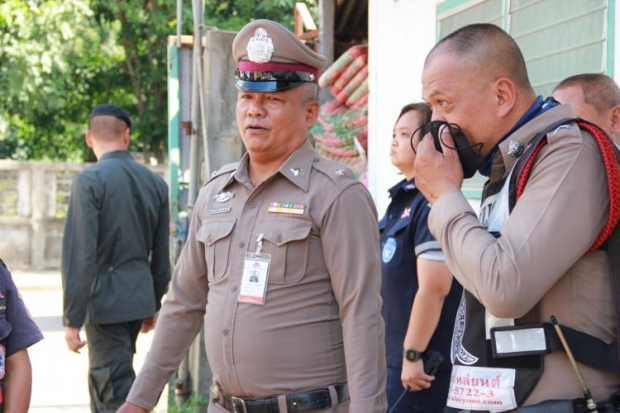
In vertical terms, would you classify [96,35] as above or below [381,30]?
above

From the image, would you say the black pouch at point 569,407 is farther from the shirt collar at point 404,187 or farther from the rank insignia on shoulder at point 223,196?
the shirt collar at point 404,187

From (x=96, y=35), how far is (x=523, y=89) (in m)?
18.1

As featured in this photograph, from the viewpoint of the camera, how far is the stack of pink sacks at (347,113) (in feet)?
22.3

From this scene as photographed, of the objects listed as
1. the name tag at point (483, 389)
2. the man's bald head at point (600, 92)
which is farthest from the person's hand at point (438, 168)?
the man's bald head at point (600, 92)

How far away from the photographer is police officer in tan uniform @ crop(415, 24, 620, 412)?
1.90 metres

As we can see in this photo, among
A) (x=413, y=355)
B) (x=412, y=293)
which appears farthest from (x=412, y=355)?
(x=412, y=293)

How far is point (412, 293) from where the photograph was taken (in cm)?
390

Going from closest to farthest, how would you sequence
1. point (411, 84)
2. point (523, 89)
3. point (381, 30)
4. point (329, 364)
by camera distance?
1. point (523, 89)
2. point (329, 364)
3. point (411, 84)
4. point (381, 30)

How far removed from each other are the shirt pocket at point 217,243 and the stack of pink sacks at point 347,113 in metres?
3.75

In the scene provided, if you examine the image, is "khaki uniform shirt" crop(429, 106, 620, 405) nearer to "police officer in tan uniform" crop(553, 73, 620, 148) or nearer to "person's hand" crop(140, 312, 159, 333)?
"police officer in tan uniform" crop(553, 73, 620, 148)

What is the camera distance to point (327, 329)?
2.90 meters

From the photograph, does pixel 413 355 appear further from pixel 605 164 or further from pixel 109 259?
pixel 109 259

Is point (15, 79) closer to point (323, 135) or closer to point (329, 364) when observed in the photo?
point (323, 135)

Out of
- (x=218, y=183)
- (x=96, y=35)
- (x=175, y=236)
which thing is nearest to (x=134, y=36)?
(x=96, y=35)
